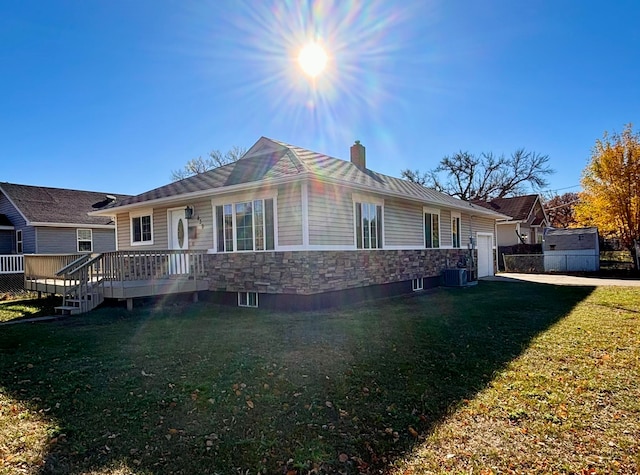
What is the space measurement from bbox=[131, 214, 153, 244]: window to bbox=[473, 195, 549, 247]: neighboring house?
23.7 m

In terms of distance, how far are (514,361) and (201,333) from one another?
5120mm

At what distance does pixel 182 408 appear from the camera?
3783 millimetres

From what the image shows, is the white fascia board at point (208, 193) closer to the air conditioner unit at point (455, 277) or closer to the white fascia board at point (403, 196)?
the white fascia board at point (403, 196)

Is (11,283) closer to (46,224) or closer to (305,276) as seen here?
(46,224)

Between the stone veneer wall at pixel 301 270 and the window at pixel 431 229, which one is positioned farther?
the window at pixel 431 229

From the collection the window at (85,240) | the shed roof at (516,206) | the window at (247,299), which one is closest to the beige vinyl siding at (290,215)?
the window at (247,299)

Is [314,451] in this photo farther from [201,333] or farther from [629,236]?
[629,236]

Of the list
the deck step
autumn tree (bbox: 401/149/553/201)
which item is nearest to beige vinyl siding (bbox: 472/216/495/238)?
the deck step

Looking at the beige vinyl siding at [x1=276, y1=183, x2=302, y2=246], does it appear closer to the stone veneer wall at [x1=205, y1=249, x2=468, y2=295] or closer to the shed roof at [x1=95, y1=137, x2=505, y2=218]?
the stone veneer wall at [x1=205, y1=249, x2=468, y2=295]

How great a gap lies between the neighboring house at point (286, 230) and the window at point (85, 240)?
7855 millimetres

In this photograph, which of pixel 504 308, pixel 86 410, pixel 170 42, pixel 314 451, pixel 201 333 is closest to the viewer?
pixel 314 451

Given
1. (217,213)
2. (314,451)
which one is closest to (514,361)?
(314,451)

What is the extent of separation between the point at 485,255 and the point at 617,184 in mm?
8144

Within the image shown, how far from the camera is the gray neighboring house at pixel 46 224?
61.3 feet
